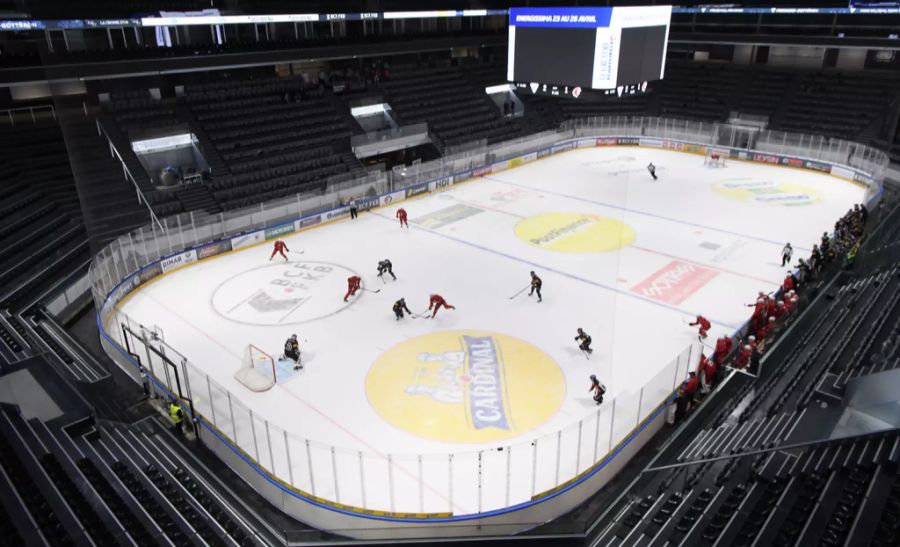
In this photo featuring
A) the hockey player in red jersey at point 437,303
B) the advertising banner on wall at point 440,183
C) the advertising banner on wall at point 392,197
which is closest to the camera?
the hockey player in red jersey at point 437,303

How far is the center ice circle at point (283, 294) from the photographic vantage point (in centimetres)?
1769

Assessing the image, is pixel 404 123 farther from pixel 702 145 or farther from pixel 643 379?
pixel 643 379

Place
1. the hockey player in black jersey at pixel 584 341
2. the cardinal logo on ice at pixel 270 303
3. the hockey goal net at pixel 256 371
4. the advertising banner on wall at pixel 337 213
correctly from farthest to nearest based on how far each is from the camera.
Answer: the advertising banner on wall at pixel 337 213
the cardinal logo on ice at pixel 270 303
the hockey player in black jersey at pixel 584 341
the hockey goal net at pixel 256 371

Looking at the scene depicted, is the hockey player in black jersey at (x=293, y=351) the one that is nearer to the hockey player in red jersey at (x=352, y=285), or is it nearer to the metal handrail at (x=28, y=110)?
the hockey player in red jersey at (x=352, y=285)

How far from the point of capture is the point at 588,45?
16.9 m

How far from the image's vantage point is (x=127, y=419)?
43.1 ft

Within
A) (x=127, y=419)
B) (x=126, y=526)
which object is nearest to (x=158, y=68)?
(x=127, y=419)

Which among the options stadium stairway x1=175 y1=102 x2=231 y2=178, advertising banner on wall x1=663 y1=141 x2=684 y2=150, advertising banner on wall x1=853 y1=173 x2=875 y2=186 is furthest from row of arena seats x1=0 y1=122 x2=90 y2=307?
advertising banner on wall x1=853 y1=173 x2=875 y2=186

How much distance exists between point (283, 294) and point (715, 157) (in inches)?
1001

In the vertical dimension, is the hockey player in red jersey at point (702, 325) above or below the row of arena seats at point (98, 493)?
below

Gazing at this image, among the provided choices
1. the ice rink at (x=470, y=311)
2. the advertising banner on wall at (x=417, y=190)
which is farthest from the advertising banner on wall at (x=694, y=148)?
→ the advertising banner on wall at (x=417, y=190)

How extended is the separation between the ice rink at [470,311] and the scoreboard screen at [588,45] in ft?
18.9

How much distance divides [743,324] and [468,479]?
974 cm

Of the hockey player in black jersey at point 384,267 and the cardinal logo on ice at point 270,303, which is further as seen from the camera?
the hockey player in black jersey at point 384,267
